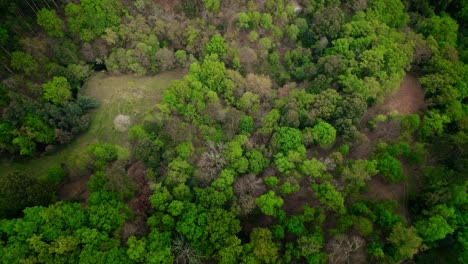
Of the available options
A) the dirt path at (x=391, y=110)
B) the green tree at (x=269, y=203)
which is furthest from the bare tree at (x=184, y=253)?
the dirt path at (x=391, y=110)

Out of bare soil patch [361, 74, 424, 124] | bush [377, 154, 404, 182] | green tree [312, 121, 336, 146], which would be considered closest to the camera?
bush [377, 154, 404, 182]

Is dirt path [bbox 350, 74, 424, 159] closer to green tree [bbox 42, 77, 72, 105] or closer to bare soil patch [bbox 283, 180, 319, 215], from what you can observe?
bare soil patch [bbox 283, 180, 319, 215]

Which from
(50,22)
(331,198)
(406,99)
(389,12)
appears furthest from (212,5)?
(331,198)

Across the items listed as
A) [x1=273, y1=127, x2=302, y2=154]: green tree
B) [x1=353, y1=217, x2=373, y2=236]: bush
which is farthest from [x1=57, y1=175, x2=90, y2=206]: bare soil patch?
[x1=353, y1=217, x2=373, y2=236]: bush

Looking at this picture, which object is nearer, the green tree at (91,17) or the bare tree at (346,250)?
the bare tree at (346,250)

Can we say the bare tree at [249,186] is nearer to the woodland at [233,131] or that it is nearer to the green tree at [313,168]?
the woodland at [233,131]
